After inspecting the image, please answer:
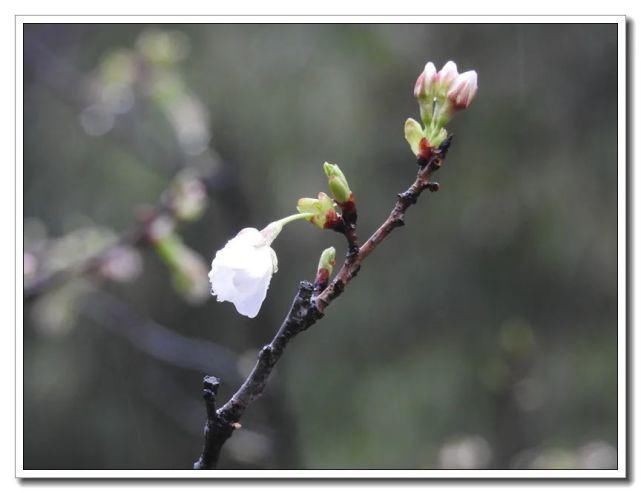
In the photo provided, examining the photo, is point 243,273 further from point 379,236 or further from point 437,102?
point 437,102

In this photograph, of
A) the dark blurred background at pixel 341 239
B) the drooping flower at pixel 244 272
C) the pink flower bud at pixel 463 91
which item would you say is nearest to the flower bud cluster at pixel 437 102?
the pink flower bud at pixel 463 91

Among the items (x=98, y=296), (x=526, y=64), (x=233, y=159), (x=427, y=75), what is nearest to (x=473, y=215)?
(x=526, y=64)

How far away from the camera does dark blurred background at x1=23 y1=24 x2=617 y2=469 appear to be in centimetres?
182

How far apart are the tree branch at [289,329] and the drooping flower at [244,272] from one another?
0.14 feet

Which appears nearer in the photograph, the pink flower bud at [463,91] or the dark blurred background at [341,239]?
the pink flower bud at [463,91]

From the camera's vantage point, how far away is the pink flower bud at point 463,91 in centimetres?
76

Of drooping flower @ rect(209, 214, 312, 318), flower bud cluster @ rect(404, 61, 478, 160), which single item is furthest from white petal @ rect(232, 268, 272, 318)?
flower bud cluster @ rect(404, 61, 478, 160)

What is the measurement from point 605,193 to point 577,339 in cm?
41

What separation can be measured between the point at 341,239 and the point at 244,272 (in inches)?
58.1

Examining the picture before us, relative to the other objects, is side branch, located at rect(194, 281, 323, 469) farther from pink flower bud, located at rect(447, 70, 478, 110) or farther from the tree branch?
pink flower bud, located at rect(447, 70, 478, 110)

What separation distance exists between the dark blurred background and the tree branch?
3.20ft

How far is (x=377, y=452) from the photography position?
2193 millimetres

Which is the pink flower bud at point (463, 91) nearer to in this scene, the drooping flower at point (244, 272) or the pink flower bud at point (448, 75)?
the pink flower bud at point (448, 75)
